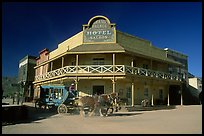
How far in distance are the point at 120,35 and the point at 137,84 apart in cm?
537

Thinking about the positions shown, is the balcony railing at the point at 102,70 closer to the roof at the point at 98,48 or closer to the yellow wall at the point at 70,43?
the roof at the point at 98,48

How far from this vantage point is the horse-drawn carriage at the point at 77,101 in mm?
15469

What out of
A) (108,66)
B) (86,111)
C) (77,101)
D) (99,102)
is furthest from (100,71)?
(99,102)

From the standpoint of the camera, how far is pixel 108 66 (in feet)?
73.2

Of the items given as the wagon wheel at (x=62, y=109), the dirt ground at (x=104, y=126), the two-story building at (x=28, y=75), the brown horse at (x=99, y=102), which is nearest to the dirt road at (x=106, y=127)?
the dirt ground at (x=104, y=126)

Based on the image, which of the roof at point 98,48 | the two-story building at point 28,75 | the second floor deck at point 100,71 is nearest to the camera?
the second floor deck at point 100,71

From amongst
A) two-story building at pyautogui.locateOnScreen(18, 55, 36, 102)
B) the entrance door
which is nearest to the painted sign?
the entrance door

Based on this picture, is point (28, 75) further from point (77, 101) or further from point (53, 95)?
point (77, 101)

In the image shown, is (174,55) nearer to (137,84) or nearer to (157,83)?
(157,83)

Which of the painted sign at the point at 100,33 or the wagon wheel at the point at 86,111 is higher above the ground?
the painted sign at the point at 100,33

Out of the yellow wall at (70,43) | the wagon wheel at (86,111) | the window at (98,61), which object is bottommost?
the wagon wheel at (86,111)

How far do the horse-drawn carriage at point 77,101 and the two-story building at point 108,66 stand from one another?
3.41 meters

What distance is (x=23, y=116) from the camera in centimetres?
1362

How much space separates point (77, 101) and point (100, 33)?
9.84 m
